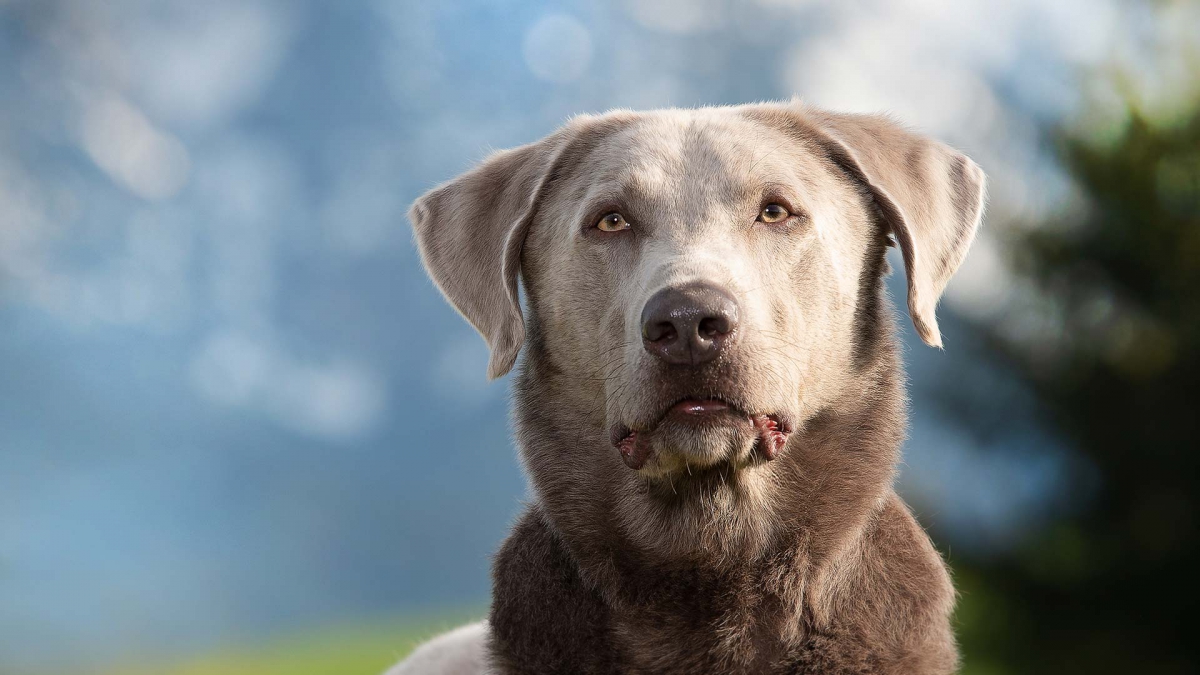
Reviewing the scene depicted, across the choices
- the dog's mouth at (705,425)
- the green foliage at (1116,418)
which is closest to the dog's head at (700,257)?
the dog's mouth at (705,425)

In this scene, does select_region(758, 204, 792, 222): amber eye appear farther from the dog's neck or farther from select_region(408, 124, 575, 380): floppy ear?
select_region(408, 124, 575, 380): floppy ear

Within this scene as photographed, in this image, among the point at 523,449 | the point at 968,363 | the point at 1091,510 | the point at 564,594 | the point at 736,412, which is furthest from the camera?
the point at 968,363

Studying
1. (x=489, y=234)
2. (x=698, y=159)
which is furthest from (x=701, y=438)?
(x=489, y=234)

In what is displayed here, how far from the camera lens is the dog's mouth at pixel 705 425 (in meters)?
3.96

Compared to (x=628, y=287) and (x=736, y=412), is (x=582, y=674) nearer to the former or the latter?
(x=736, y=412)

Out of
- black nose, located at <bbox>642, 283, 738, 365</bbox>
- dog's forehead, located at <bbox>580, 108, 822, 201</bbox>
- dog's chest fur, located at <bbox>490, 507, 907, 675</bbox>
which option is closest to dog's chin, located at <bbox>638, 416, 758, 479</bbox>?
black nose, located at <bbox>642, 283, 738, 365</bbox>

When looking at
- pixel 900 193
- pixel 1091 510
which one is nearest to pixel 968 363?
pixel 1091 510

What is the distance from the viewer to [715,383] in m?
3.90

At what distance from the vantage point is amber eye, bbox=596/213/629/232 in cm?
454

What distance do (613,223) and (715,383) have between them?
0.99m

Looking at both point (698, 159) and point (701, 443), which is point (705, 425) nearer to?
point (701, 443)

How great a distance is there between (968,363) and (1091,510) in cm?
390

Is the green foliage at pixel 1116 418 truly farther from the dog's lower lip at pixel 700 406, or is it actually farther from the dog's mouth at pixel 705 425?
the dog's lower lip at pixel 700 406

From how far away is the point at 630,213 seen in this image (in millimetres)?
4512
